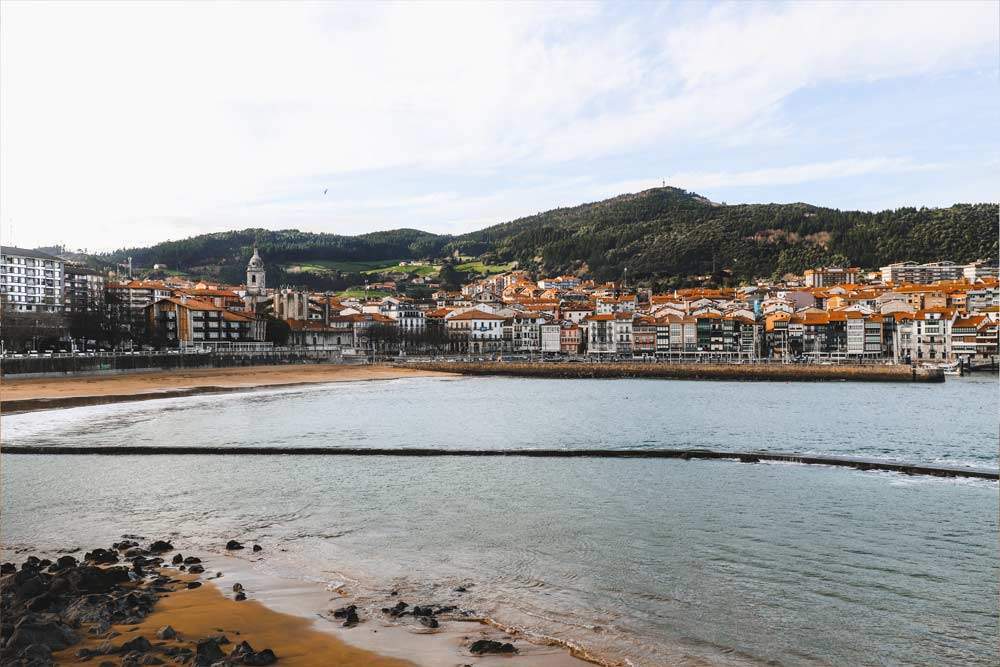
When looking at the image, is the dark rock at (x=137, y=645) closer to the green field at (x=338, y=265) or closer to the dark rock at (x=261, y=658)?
the dark rock at (x=261, y=658)

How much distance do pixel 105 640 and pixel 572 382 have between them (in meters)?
45.4

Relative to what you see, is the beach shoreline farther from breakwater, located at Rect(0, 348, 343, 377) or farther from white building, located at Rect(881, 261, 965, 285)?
white building, located at Rect(881, 261, 965, 285)

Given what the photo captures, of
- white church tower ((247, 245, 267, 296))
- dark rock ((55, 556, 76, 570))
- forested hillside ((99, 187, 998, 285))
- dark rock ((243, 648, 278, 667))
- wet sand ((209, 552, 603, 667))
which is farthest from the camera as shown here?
forested hillside ((99, 187, 998, 285))

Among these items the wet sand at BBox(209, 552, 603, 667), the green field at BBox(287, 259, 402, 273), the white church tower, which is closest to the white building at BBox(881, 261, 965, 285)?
the white church tower

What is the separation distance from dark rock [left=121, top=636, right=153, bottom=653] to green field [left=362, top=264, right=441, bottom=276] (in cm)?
13939

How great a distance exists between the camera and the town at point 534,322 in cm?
Answer: 6116

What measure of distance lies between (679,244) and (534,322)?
5164cm

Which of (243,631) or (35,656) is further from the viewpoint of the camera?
(243,631)

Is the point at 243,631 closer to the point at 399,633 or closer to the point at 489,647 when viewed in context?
the point at 399,633

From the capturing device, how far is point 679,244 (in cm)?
12794

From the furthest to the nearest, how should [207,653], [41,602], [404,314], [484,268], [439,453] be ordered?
1. [484,268]
2. [404,314]
3. [439,453]
4. [41,602]
5. [207,653]

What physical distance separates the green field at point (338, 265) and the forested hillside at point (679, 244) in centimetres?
157

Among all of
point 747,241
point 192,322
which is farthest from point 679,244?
point 192,322

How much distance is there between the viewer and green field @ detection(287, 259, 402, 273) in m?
139
